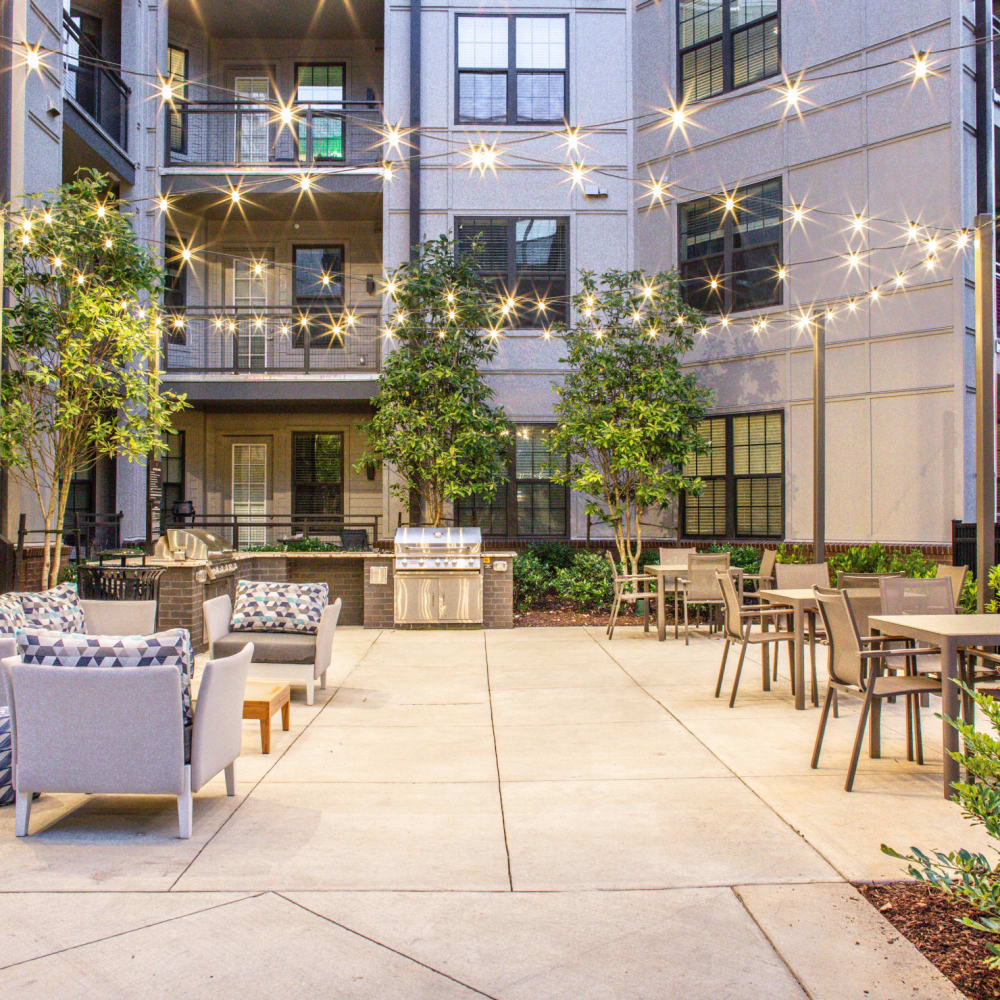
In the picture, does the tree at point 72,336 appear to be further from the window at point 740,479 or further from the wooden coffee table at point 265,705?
the window at point 740,479

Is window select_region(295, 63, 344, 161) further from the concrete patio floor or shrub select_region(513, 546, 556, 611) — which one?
the concrete patio floor

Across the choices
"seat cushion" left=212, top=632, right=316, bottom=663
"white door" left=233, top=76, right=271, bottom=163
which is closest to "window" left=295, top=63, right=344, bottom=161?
"white door" left=233, top=76, right=271, bottom=163

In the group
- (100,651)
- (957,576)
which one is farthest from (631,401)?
(100,651)

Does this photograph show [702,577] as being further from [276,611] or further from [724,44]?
[724,44]

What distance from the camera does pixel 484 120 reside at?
1456 cm

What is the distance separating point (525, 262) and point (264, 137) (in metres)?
5.49

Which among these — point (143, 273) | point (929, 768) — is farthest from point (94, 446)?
point (929, 768)

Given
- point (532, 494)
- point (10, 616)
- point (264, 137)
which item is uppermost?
point (264, 137)

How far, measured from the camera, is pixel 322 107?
1593cm

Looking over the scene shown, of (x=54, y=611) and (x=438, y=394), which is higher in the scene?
(x=438, y=394)

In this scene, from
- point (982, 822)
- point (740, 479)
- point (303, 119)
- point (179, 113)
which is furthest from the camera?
point (303, 119)

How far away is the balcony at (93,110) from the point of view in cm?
1213

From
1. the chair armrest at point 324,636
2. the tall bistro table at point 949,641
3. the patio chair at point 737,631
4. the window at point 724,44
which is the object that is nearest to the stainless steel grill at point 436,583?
the chair armrest at point 324,636

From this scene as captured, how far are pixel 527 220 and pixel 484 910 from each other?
12.8 meters
